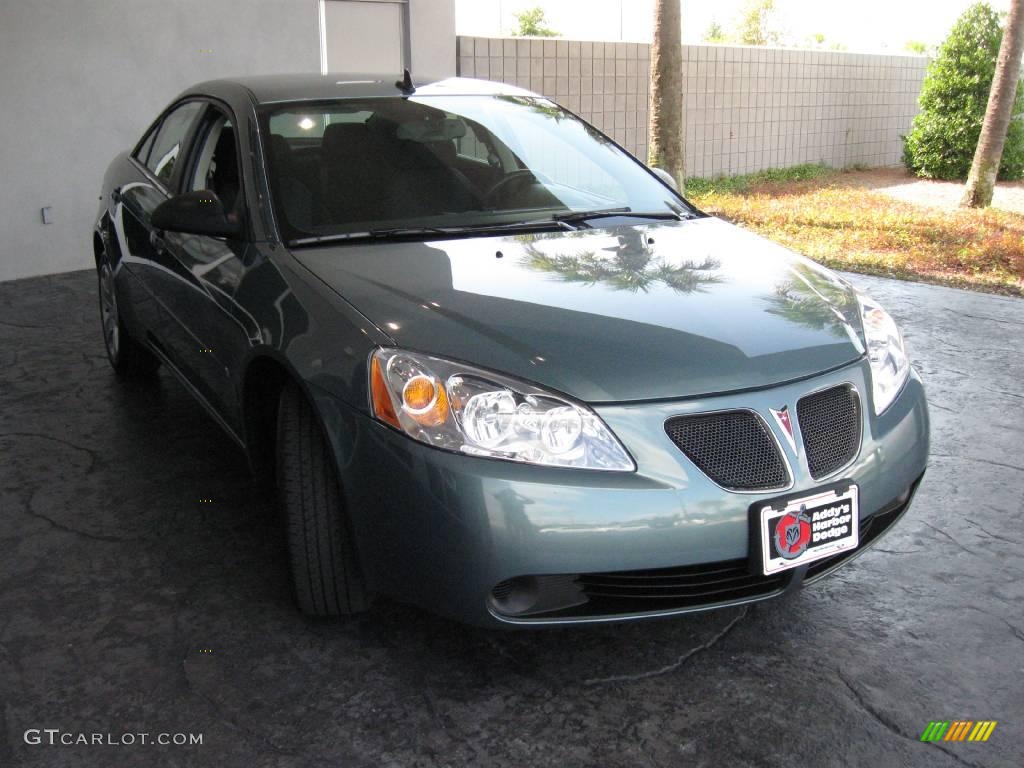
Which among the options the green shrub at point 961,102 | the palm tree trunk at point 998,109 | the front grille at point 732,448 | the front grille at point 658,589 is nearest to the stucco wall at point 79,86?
the front grille at point 658,589

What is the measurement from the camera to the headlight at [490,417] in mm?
2148

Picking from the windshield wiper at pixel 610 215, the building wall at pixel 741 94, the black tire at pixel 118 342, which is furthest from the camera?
the building wall at pixel 741 94

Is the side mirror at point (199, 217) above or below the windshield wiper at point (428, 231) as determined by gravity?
above

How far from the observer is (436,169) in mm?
3309

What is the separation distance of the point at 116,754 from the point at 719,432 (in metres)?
1.47

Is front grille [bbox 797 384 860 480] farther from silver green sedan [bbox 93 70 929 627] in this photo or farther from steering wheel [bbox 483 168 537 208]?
steering wheel [bbox 483 168 537 208]

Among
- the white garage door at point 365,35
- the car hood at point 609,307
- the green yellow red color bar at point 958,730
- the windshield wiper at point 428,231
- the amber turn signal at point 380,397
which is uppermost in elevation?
the white garage door at point 365,35

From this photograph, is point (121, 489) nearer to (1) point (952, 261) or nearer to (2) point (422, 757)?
(2) point (422, 757)

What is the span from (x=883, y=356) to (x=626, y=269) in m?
0.71

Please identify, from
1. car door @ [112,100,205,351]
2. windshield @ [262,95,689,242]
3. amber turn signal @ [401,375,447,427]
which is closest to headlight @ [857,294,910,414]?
windshield @ [262,95,689,242]

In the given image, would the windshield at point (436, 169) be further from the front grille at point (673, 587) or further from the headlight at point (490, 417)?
the front grille at point (673, 587)

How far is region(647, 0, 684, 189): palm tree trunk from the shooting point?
9.01 metres

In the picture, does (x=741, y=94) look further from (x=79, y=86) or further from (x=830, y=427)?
(x=830, y=427)

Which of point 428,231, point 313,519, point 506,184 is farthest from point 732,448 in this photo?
point 506,184
